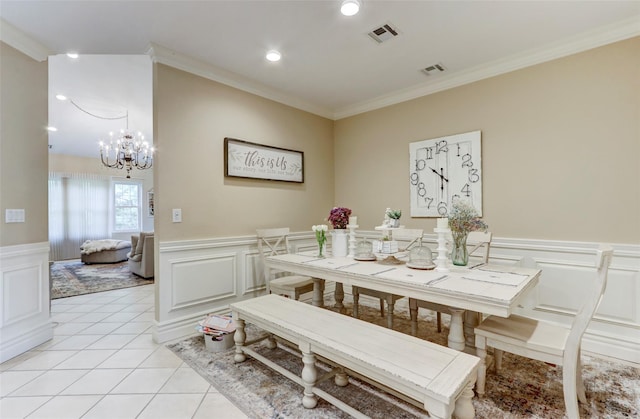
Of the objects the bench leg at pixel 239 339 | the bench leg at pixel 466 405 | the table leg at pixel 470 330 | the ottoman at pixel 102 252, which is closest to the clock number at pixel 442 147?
the table leg at pixel 470 330

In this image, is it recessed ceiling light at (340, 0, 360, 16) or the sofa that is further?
the sofa

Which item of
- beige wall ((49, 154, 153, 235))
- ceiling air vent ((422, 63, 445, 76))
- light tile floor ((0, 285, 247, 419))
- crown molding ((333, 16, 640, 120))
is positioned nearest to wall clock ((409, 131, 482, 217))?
crown molding ((333, 16, 640, 120))

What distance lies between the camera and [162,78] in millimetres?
2672

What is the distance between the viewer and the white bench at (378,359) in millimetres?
1231

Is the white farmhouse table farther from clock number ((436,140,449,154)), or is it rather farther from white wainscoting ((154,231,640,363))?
clock number ((436,140,449,154))

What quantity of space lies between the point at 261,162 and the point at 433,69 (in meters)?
2.13

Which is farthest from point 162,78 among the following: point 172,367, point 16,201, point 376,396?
point 376,396

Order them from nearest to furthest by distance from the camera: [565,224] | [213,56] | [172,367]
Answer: [172,367], [565,224], [213,56]

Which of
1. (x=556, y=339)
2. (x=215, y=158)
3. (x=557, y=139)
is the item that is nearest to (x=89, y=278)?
(x=215, y=158)

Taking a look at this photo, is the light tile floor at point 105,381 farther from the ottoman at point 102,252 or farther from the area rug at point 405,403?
the ottoman at point 102,252

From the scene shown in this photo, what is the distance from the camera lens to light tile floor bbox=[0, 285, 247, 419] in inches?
68.4

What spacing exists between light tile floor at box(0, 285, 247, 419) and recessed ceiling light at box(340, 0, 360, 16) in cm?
270

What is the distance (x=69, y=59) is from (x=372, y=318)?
4.14 meters

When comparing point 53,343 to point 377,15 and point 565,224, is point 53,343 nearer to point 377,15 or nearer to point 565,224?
point 377,15
